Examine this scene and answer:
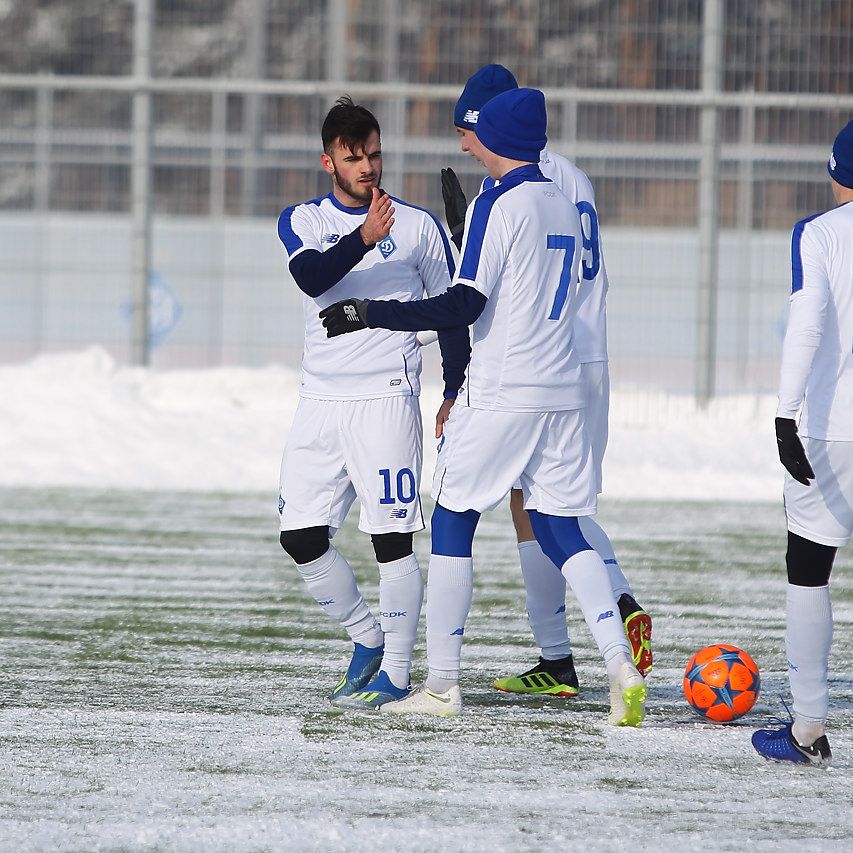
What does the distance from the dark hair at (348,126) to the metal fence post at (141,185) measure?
9.99m

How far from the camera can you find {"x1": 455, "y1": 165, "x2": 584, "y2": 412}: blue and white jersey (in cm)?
530

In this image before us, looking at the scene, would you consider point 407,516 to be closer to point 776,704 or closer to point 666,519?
point 776,704

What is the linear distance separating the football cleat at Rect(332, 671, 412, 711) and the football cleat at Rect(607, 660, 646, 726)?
0.84 m

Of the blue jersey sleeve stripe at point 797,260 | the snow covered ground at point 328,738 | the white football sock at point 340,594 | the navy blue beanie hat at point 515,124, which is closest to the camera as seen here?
the snow covered ground at point 328,738

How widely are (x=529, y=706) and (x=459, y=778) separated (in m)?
1.09

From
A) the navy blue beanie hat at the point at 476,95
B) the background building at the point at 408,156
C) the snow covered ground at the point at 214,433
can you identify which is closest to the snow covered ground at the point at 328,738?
the navy blue beanie hat at the point at 476,95

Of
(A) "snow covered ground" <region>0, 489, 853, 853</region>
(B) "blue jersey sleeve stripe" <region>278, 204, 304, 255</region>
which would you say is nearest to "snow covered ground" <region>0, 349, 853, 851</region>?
(A) "snow covered ground" <region>0, 489, 853, 853</region>

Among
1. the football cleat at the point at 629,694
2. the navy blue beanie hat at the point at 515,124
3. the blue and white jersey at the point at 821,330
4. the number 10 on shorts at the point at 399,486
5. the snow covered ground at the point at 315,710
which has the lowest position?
the snow covered ground at the point at 315,710

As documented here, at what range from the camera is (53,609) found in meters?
7.67

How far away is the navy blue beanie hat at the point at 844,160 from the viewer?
4.88m

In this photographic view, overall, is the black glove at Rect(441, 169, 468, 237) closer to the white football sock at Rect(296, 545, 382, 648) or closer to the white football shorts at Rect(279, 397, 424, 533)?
the white football shorts at Rect(279, 397, 424, 533)

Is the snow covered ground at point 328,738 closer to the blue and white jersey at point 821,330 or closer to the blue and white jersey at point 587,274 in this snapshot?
the blue and white jersey at point 821,330

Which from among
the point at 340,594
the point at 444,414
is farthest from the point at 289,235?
the point at 340,594

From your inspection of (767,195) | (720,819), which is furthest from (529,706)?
(767,195)
